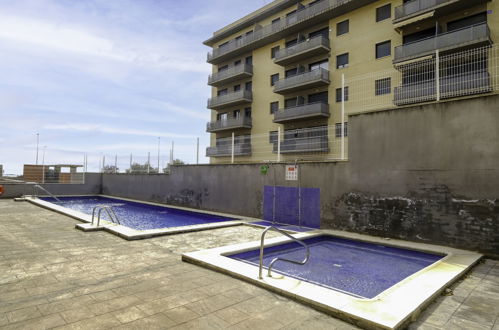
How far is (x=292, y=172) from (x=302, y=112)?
13.2 m

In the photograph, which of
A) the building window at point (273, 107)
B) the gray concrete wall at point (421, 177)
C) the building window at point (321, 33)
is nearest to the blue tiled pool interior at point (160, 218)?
the gray concrete wall at point (421, 177)

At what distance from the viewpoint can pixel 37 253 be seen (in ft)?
20.1

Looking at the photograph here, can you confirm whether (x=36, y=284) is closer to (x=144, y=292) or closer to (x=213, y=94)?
(x=144, y=292)

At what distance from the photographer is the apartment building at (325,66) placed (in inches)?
486

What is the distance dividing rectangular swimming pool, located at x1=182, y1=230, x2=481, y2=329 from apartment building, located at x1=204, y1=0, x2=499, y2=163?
3.54 m

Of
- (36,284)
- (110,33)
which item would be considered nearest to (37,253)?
(36,284)

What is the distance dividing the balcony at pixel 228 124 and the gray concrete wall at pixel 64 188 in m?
11.7

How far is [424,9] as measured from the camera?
17.6 m

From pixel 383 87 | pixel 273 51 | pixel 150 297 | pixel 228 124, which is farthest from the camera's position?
pixel 228 124

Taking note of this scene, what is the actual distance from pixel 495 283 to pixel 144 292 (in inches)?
221

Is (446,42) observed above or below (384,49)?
below

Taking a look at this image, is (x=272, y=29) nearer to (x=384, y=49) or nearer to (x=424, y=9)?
(x=384, y=49)

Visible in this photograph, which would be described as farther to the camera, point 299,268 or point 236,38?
point 236,38

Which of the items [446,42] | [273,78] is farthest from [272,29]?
[446,42]
